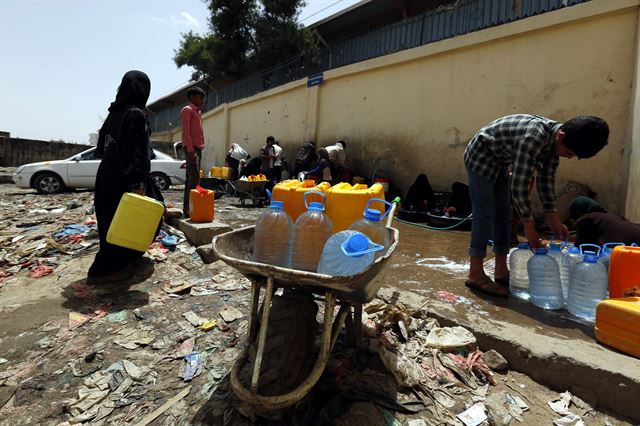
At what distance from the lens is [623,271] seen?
7.71 ft

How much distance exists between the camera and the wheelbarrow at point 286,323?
1341 mm

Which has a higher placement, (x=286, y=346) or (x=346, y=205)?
(x=346, y=205)

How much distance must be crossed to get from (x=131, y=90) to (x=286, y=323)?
2871 millimetres

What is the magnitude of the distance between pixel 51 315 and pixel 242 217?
3652mm

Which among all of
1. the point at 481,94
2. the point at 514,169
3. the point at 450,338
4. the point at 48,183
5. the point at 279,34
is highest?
the point at 279,34

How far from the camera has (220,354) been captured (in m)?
2.24

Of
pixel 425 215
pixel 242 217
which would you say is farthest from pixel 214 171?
pixel 425 215

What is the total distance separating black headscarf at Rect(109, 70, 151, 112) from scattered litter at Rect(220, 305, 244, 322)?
2.15 metres

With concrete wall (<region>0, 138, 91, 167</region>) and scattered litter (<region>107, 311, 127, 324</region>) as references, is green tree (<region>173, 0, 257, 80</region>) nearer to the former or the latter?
concrete wall (<region>0, 138, 91, 167</region>)

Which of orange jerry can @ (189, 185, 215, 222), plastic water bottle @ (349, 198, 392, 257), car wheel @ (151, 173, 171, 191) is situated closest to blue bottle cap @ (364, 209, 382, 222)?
plastic water bottle @ (349, 198, 392, 257)

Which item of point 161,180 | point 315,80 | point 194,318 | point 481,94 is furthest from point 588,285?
point 161,180

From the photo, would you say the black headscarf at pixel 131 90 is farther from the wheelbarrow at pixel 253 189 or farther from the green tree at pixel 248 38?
the green tree at pixel 248 38

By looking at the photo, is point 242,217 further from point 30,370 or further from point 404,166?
point 30,370

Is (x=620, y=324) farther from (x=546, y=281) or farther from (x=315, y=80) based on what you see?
(x=315, y=80)
